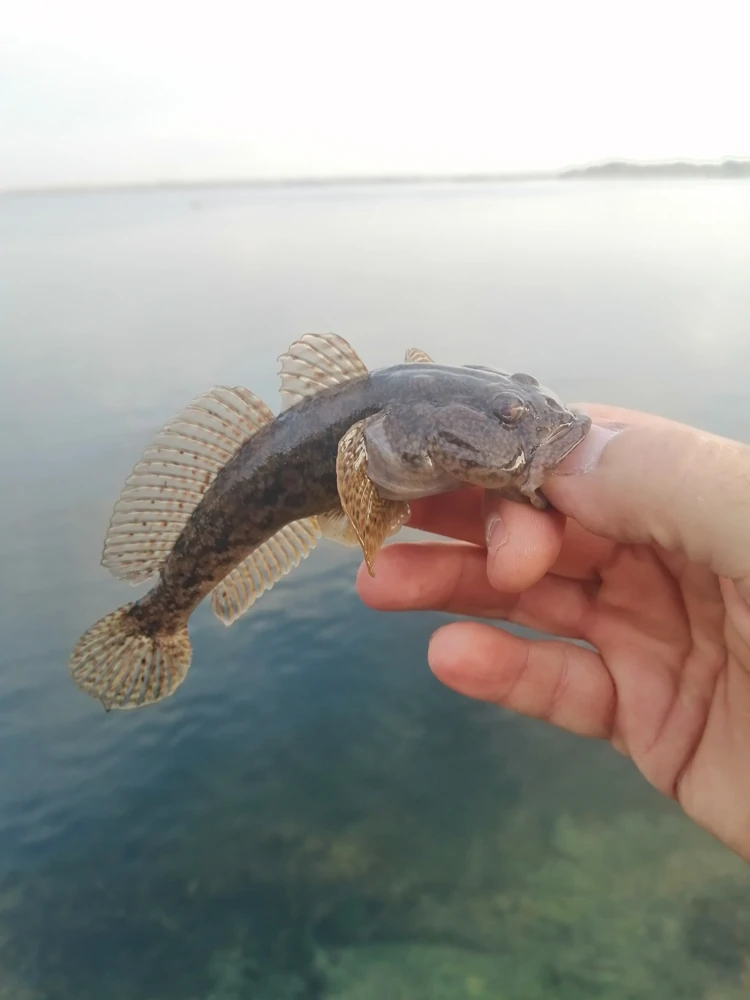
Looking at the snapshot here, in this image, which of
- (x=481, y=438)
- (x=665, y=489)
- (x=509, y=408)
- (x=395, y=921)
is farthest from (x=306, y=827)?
(x=665, y=489)

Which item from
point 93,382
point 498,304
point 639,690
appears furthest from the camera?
point 498,304

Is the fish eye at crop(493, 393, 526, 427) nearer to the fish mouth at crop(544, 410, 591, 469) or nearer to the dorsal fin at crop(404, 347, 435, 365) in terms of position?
the fish mouth at crop(544, 410, 591, 469)

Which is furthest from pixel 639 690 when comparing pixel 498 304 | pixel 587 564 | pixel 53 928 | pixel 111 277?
pixel 111 277

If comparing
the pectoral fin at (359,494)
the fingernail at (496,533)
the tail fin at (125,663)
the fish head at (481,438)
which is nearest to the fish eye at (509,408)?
the fish head at (481,438)

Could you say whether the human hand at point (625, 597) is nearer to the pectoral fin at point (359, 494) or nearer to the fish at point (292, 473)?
the fish at point (292, 473)

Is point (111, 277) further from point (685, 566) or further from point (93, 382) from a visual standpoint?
point (685, 566)

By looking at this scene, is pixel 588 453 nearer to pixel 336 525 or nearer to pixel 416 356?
pixel 416 356

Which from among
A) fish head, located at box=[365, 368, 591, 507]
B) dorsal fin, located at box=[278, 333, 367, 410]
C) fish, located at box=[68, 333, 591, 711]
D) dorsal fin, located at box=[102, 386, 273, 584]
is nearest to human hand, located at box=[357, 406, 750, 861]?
fish head, located at box=[365, 368, 591, 507]
